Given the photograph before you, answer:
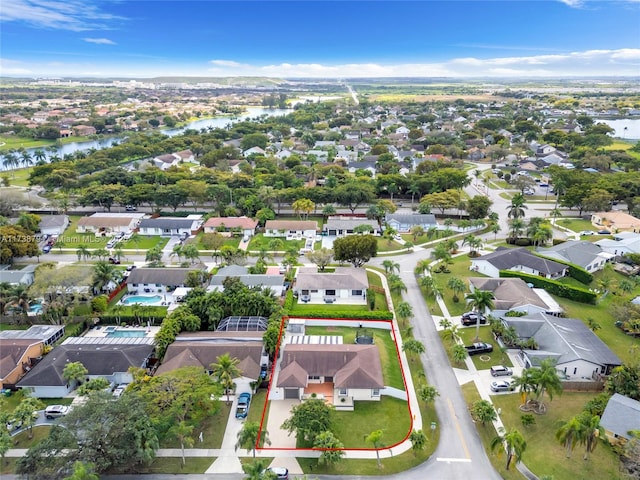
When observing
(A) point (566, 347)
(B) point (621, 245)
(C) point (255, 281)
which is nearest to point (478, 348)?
(A) point (566, 347)

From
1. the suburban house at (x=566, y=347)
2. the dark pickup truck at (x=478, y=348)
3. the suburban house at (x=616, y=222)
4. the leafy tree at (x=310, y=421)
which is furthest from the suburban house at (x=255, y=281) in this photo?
the suburban house at (x=616, y=222)

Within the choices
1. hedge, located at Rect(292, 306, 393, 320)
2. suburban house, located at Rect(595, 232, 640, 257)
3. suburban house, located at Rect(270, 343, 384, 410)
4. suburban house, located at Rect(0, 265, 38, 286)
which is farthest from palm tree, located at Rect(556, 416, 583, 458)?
suburban house, located at Rect(0, 265, 38, 286)

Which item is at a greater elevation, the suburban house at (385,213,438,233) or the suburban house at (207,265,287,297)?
the suburban house at (207,265,287,297)

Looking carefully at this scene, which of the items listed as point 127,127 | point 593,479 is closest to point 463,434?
point 593,479

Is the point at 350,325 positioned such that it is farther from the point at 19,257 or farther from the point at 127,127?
the point at 127,127

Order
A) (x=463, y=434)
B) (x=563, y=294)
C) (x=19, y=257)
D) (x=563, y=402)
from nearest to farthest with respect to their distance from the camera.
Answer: (x=463, y=434) < (x=563, y=402) < (x=563, y=294) < (x=19, y=257)

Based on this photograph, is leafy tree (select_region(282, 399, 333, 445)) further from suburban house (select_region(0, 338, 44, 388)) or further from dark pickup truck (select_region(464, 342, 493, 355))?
suburban house (select_region(0, 338, 44, 388))
